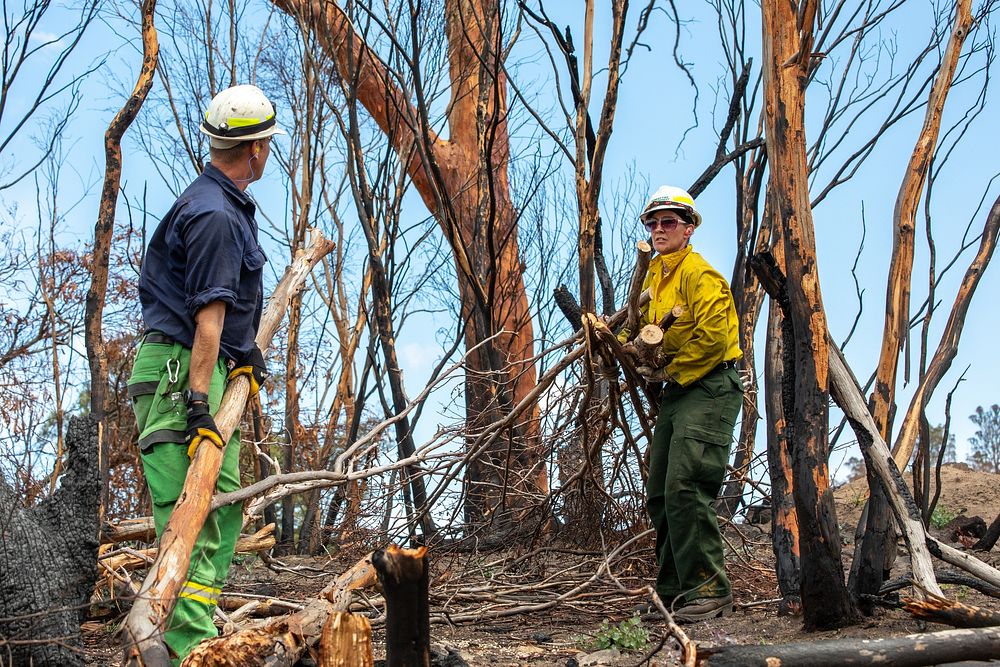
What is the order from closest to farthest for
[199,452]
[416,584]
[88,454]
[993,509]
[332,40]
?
[416,584] < [199,452] < [88,454] < [993,509] < [332,40]

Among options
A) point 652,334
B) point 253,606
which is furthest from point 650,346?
point 253,606

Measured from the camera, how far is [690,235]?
509 cm

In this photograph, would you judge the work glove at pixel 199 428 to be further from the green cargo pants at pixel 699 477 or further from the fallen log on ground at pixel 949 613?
the fallen log on ground at pixel 949 613

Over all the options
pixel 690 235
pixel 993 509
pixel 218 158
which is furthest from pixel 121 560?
pixel 993 509

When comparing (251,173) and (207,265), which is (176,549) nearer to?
(207,265)

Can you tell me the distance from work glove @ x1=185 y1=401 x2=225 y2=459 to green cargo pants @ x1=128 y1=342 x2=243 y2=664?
0.30ft

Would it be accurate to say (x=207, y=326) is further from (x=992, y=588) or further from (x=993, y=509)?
(x=993, y=509)

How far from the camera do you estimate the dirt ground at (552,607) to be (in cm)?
432

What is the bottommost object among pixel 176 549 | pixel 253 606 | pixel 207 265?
pixel 253 606

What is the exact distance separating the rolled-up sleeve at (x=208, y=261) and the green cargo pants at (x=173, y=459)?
27cm

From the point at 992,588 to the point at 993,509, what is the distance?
455cm

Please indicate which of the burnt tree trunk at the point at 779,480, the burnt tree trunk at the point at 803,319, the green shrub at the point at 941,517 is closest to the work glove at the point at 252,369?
the burnt tree trunk at the point at 803,319

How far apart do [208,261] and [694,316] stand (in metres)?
2.45

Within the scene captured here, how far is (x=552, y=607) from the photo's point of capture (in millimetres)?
5078
